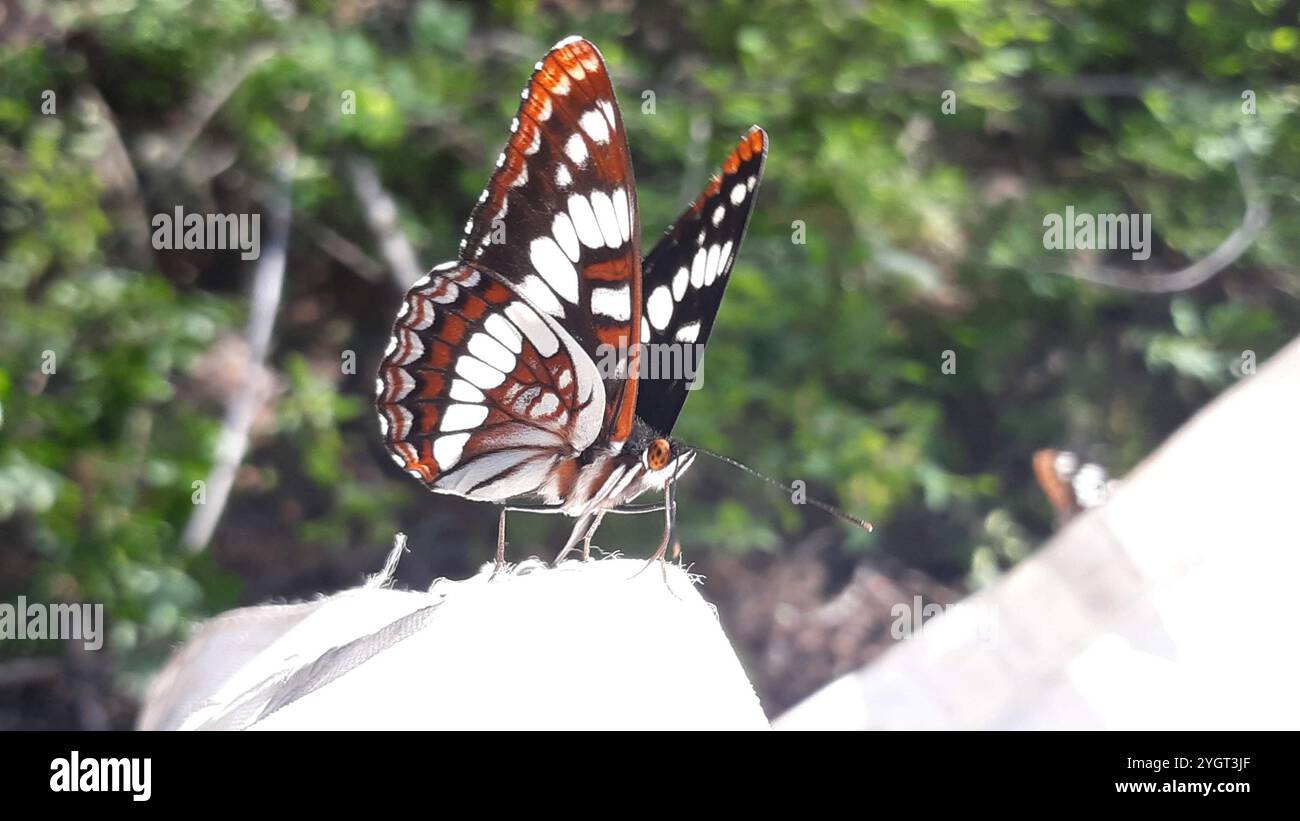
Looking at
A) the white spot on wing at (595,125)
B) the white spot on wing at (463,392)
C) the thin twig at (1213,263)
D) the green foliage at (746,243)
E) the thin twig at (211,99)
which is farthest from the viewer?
the thin twig at (1213,263)

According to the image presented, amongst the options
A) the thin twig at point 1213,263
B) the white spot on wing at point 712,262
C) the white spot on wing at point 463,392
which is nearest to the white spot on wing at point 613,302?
the white spot on wing at point 712,262

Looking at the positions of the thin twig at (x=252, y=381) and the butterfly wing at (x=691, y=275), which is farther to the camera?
the thin twig at (x=252, y=381)

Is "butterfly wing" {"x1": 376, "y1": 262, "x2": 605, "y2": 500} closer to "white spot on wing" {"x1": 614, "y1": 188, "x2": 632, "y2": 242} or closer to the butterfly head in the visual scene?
the butterfly head

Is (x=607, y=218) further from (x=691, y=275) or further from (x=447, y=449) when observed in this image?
(x=447, y=449)

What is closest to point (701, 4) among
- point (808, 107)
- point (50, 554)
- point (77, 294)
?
point (808, 107)

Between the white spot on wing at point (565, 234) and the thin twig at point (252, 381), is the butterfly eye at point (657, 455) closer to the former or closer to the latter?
the white spot on wing at point (565, 234)

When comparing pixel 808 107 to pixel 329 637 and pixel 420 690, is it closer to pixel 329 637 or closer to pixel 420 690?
pixel 329 637
